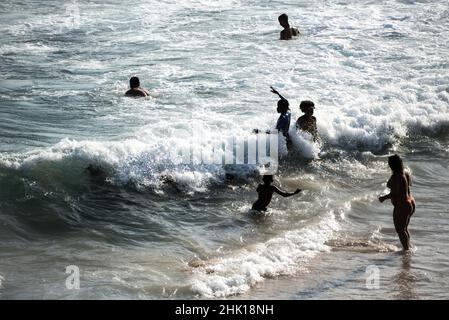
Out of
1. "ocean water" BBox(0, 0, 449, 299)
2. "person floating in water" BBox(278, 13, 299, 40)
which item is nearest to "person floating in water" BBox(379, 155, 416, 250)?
"ocean water" BBox(0, 0, 449, 299)

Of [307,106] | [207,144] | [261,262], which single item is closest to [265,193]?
[261,262]

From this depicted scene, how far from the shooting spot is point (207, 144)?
12750 millimetres

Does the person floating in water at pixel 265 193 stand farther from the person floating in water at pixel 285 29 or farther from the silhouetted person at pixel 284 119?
the person floating in water at pixel 285 29

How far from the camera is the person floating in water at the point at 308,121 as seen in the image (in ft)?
41.5

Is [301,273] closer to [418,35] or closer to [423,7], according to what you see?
[418,35]

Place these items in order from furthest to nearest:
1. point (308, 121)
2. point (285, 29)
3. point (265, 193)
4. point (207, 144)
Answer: point (285, 29) → point (308, 121) → point (207, 144) → point (265, 193)

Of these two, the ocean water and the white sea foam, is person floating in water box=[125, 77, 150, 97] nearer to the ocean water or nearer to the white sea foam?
the ocean water

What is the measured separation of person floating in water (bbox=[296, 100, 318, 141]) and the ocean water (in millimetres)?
188

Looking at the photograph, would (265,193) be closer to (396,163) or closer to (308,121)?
(396,163)

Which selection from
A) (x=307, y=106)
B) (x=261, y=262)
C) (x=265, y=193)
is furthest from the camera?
(x=307, y=106)

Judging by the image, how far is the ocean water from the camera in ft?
28.4

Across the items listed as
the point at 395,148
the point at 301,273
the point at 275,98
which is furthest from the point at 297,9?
the point at 301,273

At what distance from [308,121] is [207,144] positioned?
1.80 meters

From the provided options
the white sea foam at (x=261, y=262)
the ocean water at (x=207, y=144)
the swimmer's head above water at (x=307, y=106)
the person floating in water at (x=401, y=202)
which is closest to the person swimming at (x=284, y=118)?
the swimmer's head above water at (x=307, y=106)
